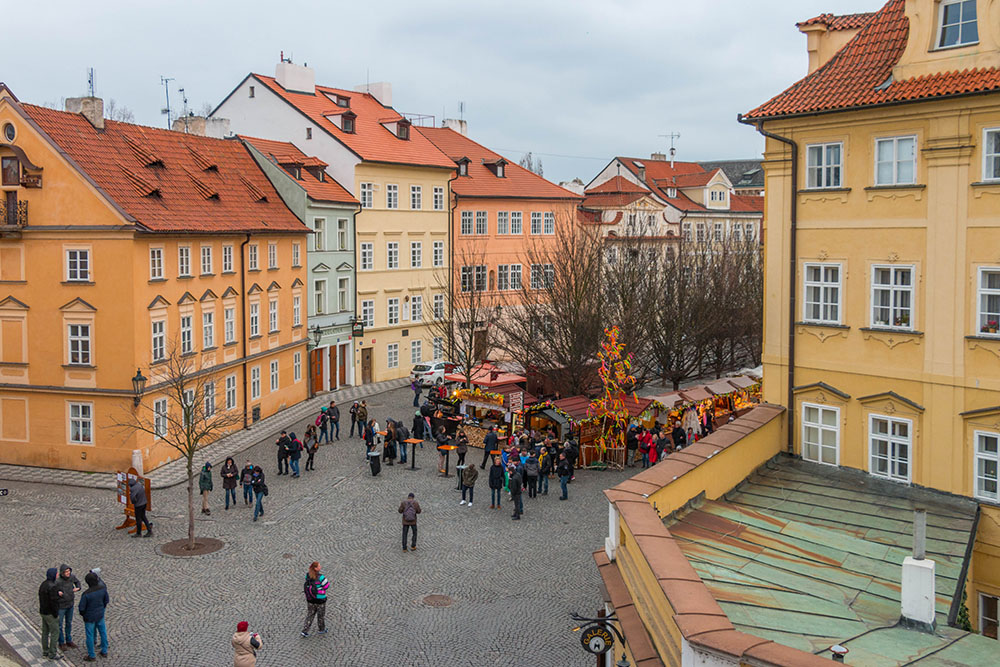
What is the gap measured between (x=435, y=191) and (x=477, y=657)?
38042 millimetres

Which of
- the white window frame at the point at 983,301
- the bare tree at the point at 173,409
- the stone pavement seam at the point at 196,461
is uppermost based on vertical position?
the white window frame at the point at 983,301

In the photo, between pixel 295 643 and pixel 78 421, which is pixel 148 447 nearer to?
pixel 78 421

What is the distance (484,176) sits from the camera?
5722 centimetres

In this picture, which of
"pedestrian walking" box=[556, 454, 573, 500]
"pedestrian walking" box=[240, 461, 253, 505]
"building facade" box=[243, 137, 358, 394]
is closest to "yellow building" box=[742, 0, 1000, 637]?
"pedestrian walking" box=[556, 454, 573, 500]

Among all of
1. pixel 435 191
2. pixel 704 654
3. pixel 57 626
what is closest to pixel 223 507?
pixel 57 626

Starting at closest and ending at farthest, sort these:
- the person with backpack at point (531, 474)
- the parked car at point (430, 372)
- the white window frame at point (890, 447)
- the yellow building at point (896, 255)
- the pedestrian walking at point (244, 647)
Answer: the pedestrian walking at point (244, 647), the yellow building at point (896, 255), the white window frame at point (890, 447), the person with backpack at point (531, 474), the parked car at point (430, 372)

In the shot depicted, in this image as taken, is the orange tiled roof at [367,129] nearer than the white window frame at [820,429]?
No

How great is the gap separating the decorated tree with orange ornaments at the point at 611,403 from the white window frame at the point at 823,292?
432 inches

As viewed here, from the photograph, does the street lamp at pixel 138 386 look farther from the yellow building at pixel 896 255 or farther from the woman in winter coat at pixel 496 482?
the yellow building at pixel 896 255

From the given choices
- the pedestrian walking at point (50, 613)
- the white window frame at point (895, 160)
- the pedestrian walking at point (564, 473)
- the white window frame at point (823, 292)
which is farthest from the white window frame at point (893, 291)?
the pedestrian walking at point (50, 613)

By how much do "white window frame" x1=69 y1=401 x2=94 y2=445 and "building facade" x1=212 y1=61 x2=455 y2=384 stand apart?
1827cm

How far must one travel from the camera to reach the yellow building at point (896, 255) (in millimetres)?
17391

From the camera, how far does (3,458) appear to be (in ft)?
101

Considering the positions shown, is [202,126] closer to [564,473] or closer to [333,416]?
[333,416]
